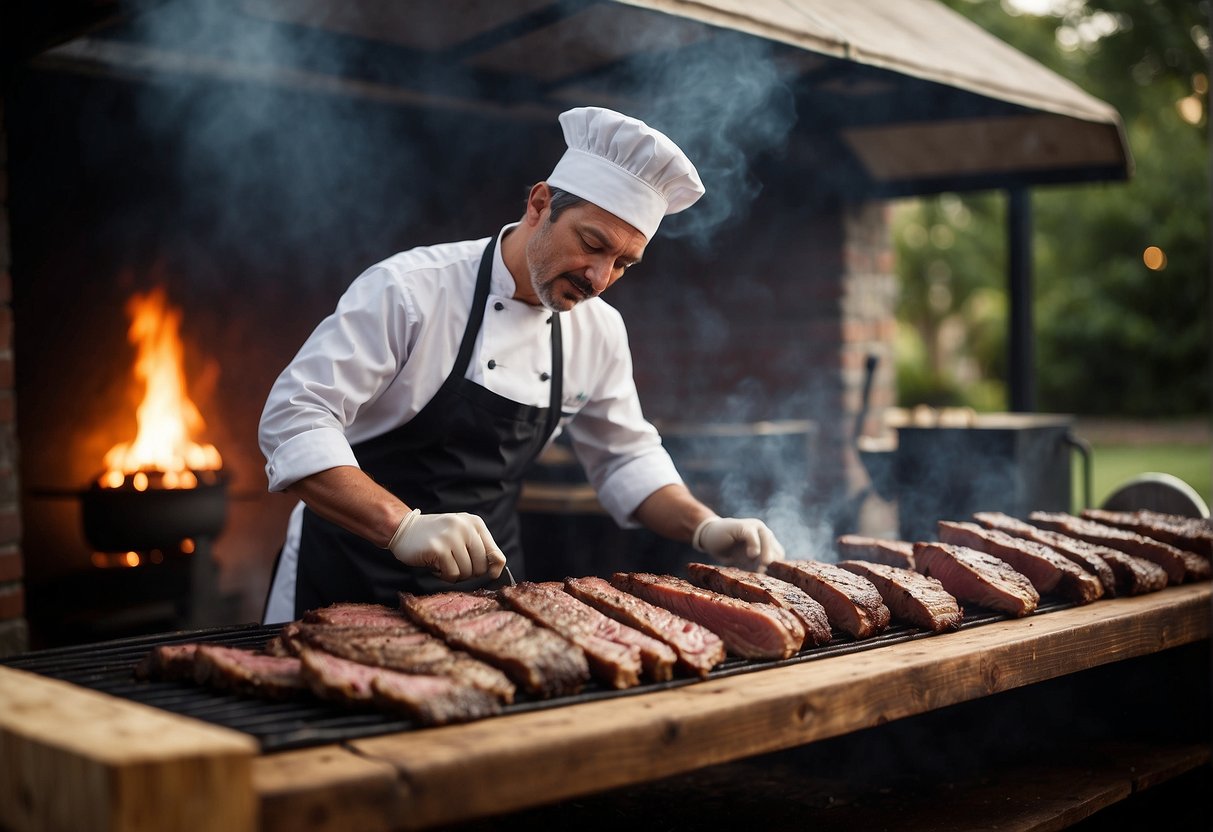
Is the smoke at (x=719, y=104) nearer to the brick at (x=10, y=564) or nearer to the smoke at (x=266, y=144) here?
A: the smoke at (x=266, y=144)

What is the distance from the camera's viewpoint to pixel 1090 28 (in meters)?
16.2

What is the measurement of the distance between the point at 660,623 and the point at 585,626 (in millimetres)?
188

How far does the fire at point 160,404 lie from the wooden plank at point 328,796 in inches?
150

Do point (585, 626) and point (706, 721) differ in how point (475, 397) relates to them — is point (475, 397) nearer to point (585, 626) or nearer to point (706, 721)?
point (585, 626)

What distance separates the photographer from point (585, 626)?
2521mm

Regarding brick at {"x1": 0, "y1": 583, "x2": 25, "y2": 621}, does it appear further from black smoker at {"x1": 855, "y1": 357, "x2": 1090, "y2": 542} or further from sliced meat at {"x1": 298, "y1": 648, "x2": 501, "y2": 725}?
black smoker at {"x1": 855, "y1": 357, "x2": 1090, "y2": 542}

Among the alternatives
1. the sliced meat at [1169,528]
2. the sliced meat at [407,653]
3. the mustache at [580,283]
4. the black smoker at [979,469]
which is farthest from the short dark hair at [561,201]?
the black smoker at [979,469]

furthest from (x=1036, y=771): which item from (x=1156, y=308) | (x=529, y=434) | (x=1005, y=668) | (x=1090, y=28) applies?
(x=1156, y=308)

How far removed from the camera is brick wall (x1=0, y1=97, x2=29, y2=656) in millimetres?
3785

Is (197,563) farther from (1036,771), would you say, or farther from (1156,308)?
(1156,308)

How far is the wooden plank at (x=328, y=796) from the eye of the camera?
1735mm

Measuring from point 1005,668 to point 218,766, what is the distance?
1.94m

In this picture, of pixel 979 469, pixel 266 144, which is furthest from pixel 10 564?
pixel 979 469

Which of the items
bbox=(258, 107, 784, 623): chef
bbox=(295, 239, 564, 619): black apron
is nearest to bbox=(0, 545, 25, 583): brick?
bbox=(258, 107, 784, 623): chef
